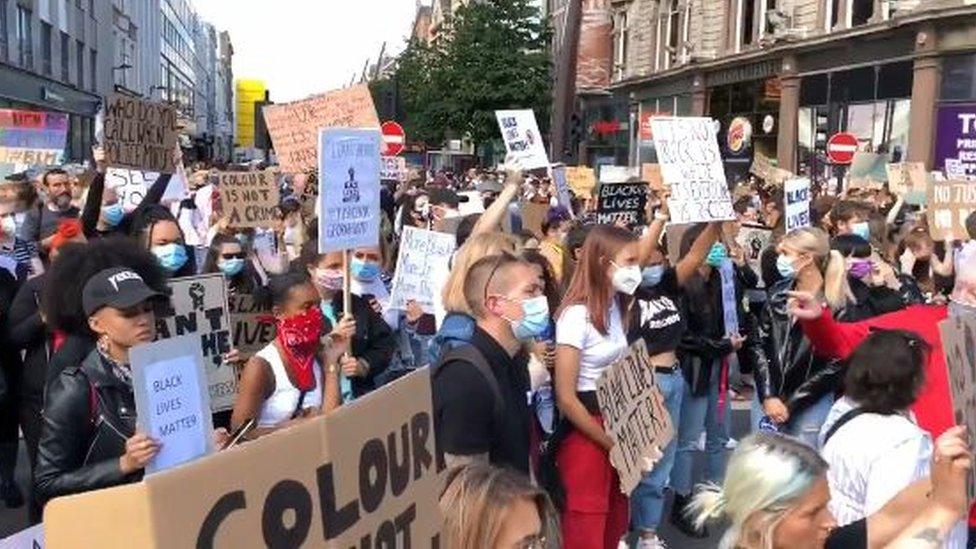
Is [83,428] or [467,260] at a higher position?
[467,260]

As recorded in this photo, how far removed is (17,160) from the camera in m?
13.6

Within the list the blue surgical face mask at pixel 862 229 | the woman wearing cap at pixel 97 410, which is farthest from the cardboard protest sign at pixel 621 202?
the woman wearing cap at pixel 97 410

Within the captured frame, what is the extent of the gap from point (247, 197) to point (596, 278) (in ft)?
16.1

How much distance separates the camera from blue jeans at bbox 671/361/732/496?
6.85 meters

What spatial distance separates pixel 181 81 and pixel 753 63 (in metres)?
98.4

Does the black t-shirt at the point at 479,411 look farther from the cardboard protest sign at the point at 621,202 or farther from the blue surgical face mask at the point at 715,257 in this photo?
the cardboard protest sign at the point at 621,202

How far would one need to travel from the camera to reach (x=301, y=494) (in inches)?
76.5

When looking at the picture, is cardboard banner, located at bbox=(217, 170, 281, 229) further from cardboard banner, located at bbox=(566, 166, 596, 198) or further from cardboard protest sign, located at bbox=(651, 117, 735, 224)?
cardboard banner, located at bbox=(566, 166, 596, 198)

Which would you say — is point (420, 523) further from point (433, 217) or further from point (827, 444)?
point (433, 217)

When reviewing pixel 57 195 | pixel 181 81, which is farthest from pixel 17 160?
pixel 181 81

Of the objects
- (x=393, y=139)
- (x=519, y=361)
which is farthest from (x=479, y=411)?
(x=393, y=139)

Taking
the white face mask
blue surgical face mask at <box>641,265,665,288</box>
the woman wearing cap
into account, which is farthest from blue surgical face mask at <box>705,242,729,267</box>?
the woman wearing cap

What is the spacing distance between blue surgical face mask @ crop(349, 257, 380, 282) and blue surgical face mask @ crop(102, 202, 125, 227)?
7.30 feet

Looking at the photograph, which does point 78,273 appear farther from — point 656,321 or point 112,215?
point 112,215
